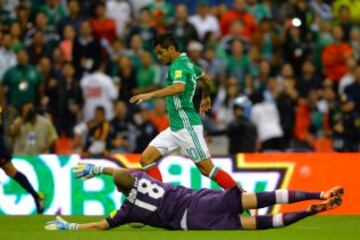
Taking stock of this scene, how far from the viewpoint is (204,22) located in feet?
75.2

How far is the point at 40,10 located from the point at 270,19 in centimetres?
445

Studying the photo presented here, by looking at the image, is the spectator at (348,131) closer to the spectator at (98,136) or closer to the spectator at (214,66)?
the spectator at (214,66)

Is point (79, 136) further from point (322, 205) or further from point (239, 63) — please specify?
point (322, 205)

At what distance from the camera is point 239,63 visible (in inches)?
860

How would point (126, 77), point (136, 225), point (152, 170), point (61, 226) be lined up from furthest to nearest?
point (126, 77) < point (152, 170) < point (136, 225) < point (61, 226)

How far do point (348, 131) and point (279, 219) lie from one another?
809 centimetres

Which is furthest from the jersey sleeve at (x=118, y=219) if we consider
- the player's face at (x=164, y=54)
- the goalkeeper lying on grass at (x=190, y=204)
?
the player's face at (x=164, y=54)

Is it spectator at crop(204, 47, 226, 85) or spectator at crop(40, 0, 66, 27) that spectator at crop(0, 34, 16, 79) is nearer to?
spectator at crop(40, 0, 66, 27)

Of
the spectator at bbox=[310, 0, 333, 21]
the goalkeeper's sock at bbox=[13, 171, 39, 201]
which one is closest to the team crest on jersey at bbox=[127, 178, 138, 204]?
the goalkeeper's sock at bbox=[13, 171, 39, 201]

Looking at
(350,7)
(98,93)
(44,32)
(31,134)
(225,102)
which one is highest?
(350,7)

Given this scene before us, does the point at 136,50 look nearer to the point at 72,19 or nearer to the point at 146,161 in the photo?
the point at 72,19

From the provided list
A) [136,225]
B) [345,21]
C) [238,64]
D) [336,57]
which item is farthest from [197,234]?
[345,21]

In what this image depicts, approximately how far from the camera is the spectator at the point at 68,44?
873 inches

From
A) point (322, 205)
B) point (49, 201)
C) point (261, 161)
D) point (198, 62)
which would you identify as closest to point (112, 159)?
point (49, 201)
